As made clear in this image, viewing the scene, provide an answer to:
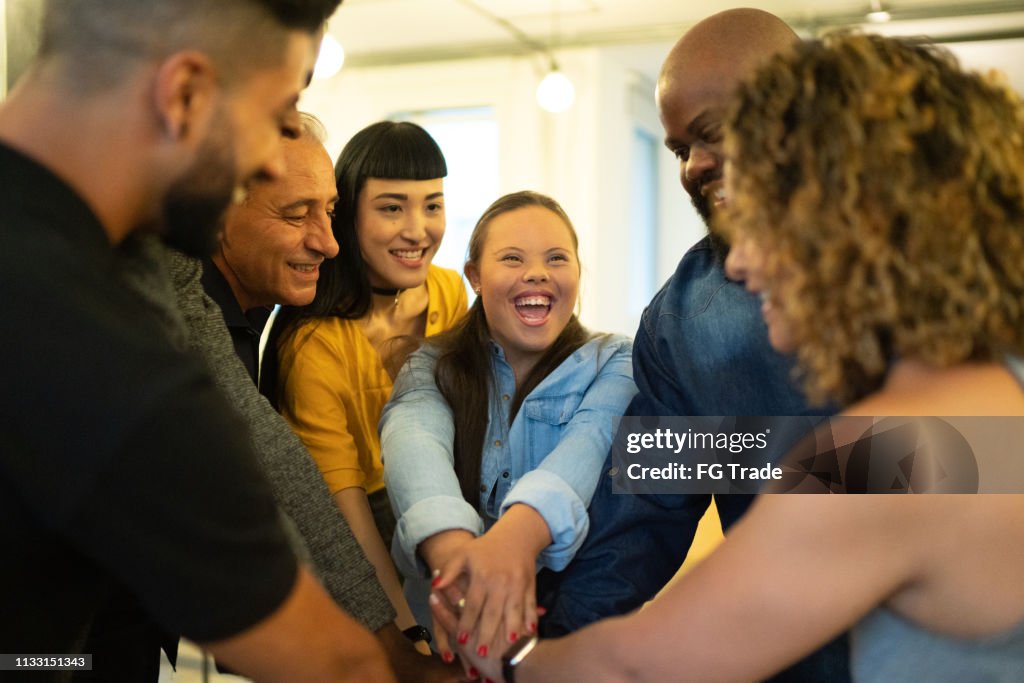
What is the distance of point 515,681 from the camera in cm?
117

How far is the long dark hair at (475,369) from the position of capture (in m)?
1.58

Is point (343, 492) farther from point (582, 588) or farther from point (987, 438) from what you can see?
point (987, 438)

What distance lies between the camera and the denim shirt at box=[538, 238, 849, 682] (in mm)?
1306

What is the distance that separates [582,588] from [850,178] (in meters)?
0.76

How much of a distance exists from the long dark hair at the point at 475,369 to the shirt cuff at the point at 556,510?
20 cm

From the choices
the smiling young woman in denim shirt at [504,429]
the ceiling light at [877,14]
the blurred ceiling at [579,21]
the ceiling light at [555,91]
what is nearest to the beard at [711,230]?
the smiling young woman in denim shirt at [504,429]

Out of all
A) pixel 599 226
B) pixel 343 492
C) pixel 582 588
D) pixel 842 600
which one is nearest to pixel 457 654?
pixel 582 588

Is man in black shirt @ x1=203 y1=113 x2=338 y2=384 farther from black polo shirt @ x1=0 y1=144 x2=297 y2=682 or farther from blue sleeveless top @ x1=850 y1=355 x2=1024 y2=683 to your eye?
blue sleeveless top @ x1=850 y1=355 x2=1024 y2=683

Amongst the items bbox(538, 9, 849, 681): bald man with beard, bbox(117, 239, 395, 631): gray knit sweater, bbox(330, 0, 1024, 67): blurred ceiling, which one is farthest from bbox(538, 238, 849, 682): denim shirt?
bbox(330, 0, 1024, 67): blurred ceiling

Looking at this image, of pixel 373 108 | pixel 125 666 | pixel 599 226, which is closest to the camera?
pixel 125 666

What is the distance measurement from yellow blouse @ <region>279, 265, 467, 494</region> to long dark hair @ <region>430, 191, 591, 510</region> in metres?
0.16

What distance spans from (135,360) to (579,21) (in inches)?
211

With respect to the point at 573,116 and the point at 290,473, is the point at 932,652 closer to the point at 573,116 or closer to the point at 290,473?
the point at 290,473

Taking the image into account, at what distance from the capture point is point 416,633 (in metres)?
1.55
